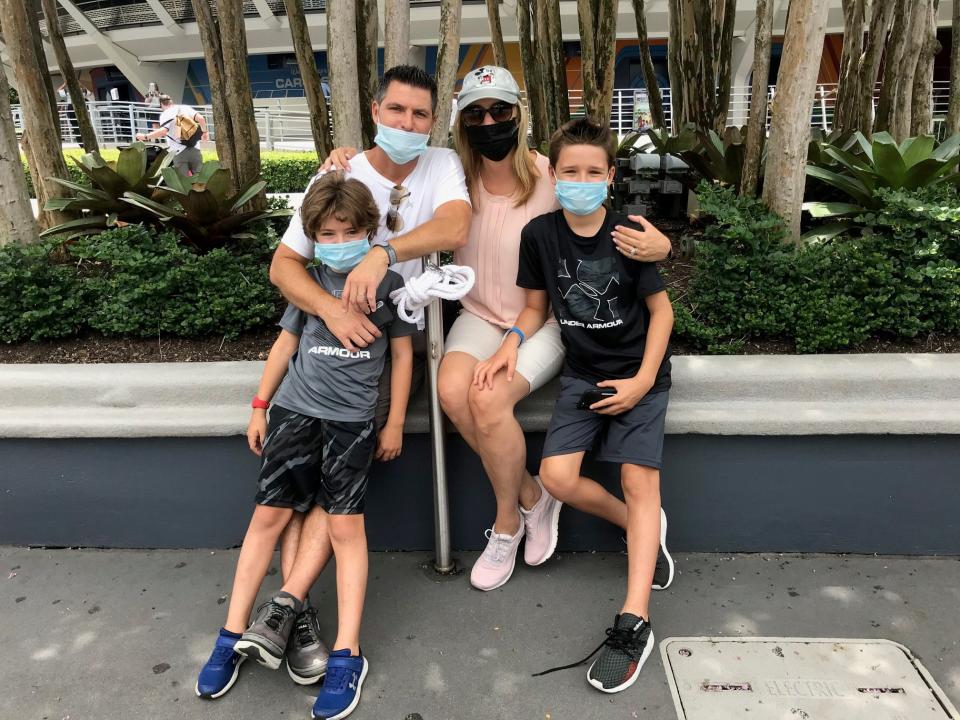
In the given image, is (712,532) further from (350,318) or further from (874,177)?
(874,177)

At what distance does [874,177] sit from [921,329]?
0.86m

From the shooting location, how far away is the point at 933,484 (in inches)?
109

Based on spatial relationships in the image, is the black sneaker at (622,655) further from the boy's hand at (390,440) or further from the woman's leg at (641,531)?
the boy's hand at (390,440)

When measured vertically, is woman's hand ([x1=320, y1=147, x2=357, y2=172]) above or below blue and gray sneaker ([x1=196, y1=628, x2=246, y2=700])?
above

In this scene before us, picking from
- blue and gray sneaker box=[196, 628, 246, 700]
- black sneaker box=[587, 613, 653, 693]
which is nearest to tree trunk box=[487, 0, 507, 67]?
black sneaker box=[587, 613, 653, 693]

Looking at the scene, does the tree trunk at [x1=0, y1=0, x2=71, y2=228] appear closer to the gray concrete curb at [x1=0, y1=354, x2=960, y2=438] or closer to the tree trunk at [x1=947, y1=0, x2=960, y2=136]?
the gray concrete curb at [x1=0, y1=354, x2=960, y2=438]

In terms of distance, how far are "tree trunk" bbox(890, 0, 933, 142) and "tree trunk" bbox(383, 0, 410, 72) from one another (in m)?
3.71

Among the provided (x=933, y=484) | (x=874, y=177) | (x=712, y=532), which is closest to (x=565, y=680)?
(x=712, y=532)

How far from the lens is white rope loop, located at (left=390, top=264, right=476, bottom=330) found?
238 cm

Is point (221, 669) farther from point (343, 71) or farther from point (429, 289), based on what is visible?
point (343, 71)

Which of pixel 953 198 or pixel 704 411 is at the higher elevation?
pixel 953 198

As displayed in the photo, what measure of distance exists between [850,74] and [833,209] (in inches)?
86.9

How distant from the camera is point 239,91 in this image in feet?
13.8

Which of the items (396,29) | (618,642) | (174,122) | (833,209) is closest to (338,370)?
(618,642)
